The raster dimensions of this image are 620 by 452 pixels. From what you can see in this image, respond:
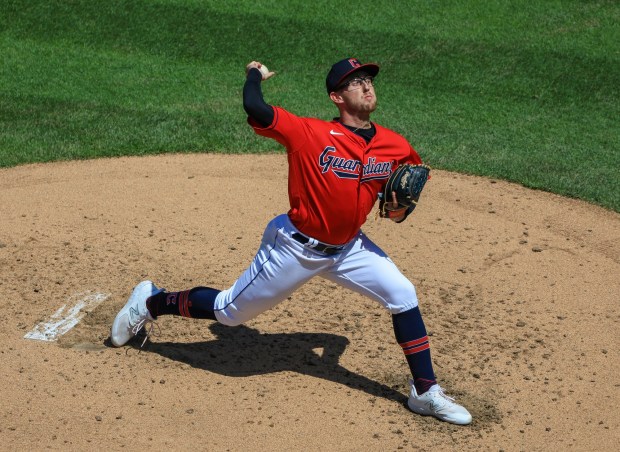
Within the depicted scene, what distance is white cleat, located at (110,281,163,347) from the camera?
5.80 m

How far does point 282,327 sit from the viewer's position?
6285 millimetres

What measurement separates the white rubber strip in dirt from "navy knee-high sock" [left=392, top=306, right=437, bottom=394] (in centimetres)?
218

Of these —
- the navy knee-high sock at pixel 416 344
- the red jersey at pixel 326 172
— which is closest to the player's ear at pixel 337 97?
the red jersey at pixel 326 172

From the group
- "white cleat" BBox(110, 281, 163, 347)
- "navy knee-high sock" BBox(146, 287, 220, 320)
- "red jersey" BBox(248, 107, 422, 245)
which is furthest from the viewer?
"white cleat" BBox(110, 281, 163, 347)

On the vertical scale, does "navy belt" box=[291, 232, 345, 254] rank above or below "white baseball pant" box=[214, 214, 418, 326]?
above

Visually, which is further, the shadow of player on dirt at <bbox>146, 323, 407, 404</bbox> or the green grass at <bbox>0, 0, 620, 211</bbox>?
the green grass at <bbox>0, 0, 620, 211</bbox>

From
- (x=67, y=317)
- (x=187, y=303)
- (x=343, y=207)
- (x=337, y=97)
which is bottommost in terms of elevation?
(x=67, y=317)

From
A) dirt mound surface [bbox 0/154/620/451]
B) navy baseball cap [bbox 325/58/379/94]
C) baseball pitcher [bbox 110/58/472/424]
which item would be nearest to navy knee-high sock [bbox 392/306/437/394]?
baseball pitcher [bbox 110/58/472/424]

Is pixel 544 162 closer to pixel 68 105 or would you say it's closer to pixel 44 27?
pixel 68 105

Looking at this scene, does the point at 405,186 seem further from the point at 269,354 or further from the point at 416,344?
the point at 269,354

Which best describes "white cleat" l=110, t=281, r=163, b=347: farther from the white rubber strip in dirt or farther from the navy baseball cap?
the navy baseball cap

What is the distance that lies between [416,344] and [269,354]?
3.51 ft

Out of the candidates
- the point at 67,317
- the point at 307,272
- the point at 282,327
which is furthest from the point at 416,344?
the point at 67,317

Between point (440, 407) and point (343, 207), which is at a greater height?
point (343, 207)
